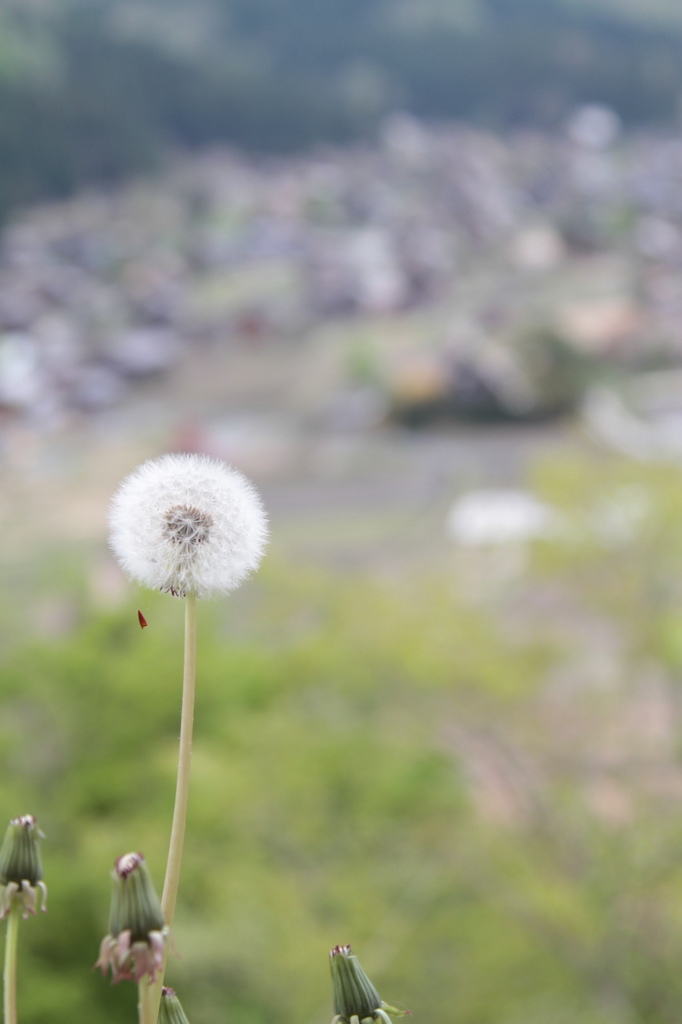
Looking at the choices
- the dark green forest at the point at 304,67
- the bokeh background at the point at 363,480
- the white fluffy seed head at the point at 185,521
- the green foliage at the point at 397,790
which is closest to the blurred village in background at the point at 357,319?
the bokeh background at the point at 363,480

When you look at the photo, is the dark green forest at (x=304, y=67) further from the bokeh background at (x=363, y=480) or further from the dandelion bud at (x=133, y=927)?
the dandelion bud at (x=133, y=927)

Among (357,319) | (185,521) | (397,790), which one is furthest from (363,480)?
(185,521)

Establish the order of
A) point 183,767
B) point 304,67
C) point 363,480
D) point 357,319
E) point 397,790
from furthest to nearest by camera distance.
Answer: point 304,67
point 357,319
point 363,480
point 397,790
point 183,767

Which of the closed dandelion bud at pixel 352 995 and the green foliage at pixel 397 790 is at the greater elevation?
the green foliage at pixel 397 790

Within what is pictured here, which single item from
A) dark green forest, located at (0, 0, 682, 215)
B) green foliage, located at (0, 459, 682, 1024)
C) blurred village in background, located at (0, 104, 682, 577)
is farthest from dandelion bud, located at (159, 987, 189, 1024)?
dark green forest, located at (0, 0, 682, 215)

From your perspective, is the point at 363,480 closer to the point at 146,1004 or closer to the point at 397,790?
the point at 397,790

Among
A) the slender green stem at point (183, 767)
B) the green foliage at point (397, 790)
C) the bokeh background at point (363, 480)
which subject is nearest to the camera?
the slender green stem at point (183, 767)
